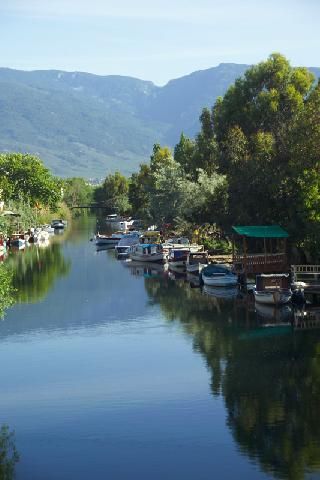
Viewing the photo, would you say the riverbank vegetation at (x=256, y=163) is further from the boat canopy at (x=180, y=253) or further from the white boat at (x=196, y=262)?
the boat canopy at (x=180, y=253)

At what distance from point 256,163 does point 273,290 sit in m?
15.1

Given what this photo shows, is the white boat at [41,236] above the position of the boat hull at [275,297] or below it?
above

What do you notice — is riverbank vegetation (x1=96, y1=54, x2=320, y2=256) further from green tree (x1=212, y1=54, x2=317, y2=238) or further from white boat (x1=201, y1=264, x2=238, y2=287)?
white boat (x1=201, y1=264, x2=238, y2=287)

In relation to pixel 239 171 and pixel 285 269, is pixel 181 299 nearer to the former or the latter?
pixel 285 269

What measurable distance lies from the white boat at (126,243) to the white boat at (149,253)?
23.9 ft

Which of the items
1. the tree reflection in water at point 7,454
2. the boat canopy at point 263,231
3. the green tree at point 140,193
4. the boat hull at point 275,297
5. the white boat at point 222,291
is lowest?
the tree reflection in water at point 7,454

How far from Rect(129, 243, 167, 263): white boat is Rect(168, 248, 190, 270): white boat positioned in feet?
18.5

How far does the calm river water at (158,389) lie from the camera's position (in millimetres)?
29547

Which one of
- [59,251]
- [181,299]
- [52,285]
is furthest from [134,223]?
[181,299]

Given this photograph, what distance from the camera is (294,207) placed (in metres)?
62.9

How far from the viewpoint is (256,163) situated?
6906 centimetres

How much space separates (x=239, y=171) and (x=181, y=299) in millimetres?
14215

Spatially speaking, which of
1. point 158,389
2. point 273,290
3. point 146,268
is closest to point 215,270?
point 273,290

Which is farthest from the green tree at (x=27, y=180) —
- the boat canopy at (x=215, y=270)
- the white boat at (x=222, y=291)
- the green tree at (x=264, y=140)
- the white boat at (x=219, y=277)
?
the white boat at (x=222, y=291)
